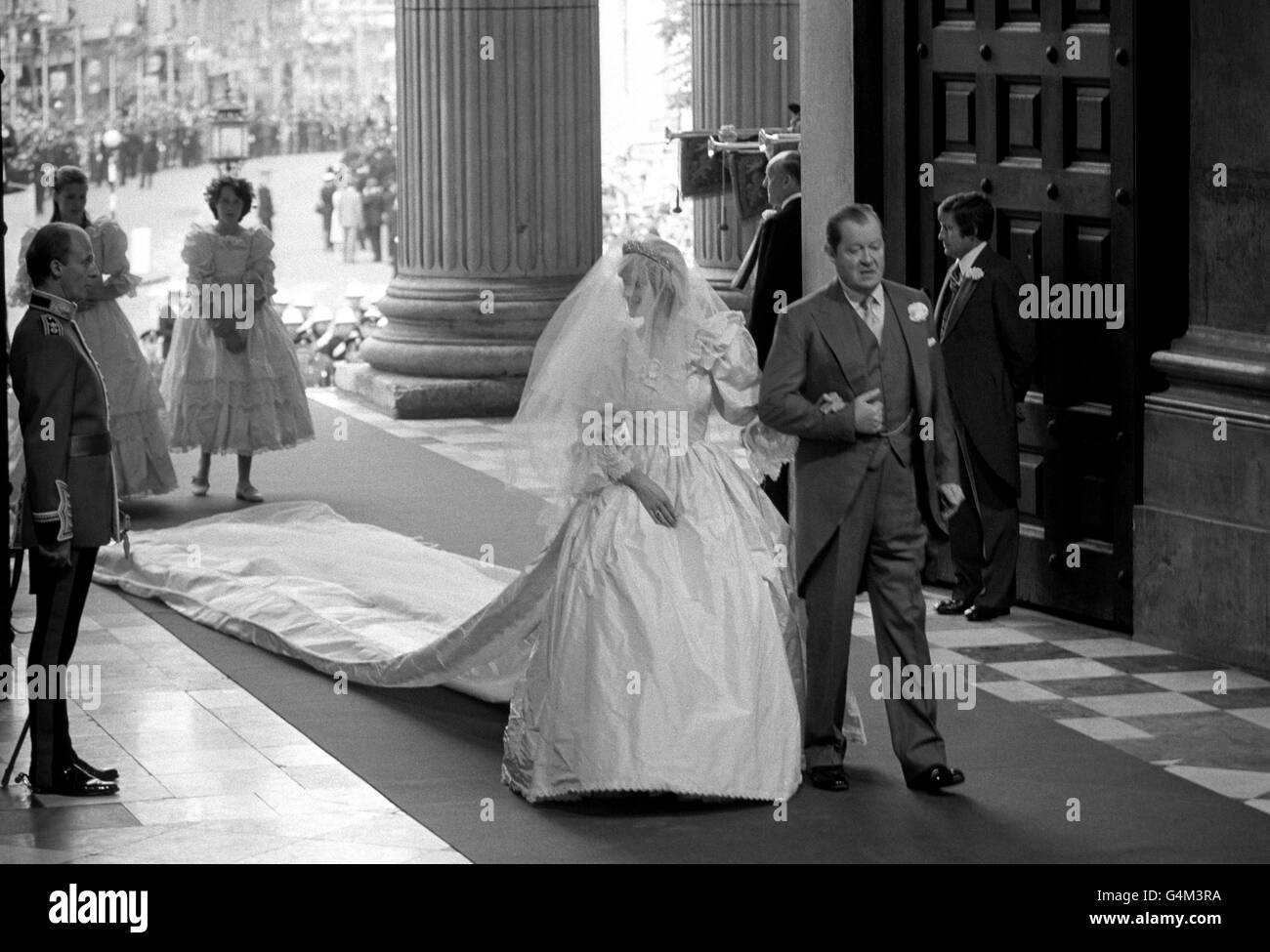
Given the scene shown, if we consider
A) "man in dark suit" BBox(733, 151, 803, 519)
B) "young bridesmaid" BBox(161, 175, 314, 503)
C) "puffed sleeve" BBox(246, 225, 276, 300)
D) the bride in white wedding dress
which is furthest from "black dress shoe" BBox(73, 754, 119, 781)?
"puffed sleeve" BBox(246, 225, 276, 300)

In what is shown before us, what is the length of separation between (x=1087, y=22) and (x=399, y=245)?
316 inches

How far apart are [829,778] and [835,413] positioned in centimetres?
104

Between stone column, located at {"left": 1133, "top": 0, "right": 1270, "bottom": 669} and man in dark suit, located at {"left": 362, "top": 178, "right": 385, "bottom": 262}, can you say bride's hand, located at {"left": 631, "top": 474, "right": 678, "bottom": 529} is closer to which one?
stone column, located at {"left": 1133, "top": 0, "right": 1270, "bottom": 669}

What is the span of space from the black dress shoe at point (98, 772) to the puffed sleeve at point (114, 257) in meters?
5.16

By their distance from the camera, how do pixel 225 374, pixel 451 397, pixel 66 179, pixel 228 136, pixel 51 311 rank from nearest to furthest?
1. pixel 51 311
2. pixel 66 179
3. pixel 225 374
4. pixel 451 397
5. pixel 228 136

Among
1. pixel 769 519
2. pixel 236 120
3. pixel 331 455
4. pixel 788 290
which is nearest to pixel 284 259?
pixel 236 120

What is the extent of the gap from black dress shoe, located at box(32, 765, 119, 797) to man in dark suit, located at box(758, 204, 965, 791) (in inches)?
79.1

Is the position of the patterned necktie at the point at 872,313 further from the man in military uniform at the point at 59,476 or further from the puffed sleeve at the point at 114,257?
the puffed sleeve at the point at 114,257

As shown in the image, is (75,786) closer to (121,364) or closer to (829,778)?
(829,778)

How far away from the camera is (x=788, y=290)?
33.4 feet

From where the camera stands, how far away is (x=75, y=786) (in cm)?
661

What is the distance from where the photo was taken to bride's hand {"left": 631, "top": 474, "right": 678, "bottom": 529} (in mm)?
6641

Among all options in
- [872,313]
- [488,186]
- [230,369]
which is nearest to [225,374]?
[230,369]
